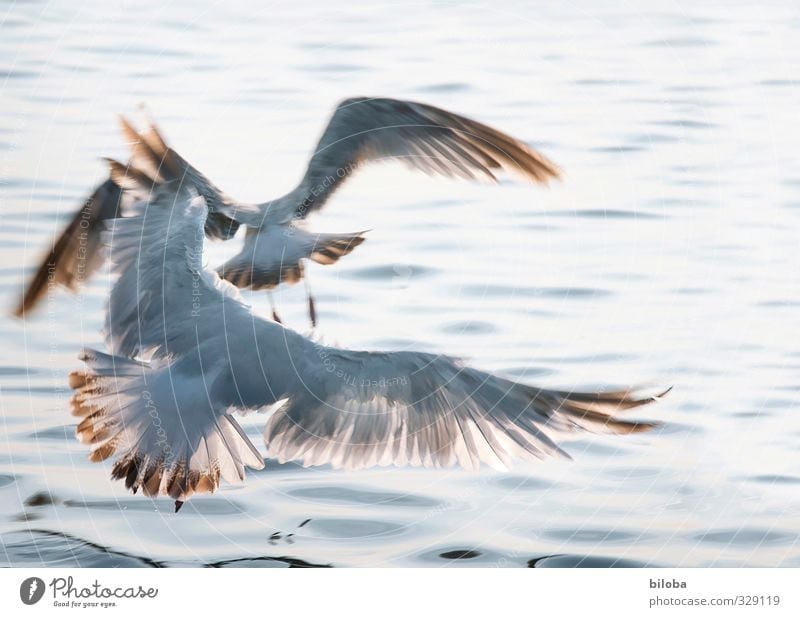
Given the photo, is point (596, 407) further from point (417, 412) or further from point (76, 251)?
point (76, 251)

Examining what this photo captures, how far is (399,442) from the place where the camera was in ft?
13.1

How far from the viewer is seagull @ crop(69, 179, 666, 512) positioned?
12.9 ft

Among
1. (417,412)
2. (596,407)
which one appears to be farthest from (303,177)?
(596,407)

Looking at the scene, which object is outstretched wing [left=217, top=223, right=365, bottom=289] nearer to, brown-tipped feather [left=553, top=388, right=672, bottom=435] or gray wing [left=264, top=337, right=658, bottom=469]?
gray wing [left=264, top=337, right=658, bottom=469]

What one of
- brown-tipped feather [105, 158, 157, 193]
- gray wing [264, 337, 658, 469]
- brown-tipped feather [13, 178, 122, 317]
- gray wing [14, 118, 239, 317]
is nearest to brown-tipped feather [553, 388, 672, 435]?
gray wing [264, 337, 658, 469]

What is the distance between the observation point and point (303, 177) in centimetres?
450

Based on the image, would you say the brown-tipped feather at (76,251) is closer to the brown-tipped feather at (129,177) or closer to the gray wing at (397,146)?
the brown-tipped feather at (129,177)

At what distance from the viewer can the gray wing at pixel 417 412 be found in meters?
3.90
